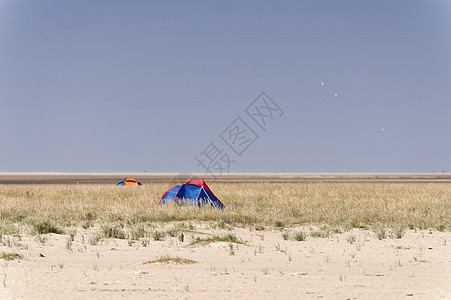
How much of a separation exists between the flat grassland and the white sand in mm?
18

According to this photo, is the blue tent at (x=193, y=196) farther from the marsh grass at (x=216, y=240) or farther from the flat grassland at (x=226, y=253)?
the marsh grass at (x=216, y=240)

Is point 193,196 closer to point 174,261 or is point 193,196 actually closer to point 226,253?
point 226,253

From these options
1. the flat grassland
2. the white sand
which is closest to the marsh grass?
the flat grassland

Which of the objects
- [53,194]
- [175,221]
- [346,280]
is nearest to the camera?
[346,280]

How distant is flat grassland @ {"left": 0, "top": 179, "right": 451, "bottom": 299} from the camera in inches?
309

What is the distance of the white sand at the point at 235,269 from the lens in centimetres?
762

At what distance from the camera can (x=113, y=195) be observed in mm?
26109

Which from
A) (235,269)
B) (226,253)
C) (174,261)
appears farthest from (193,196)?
(235,269)

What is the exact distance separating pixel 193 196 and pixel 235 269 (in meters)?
11.6

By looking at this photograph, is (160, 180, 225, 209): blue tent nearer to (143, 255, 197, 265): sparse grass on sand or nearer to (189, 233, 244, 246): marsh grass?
A: (189, 233, 244, 246): marsh grass

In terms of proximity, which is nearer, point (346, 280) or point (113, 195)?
point (346, 280)

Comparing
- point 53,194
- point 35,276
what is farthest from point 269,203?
point 35,276

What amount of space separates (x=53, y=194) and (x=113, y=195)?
4.63m

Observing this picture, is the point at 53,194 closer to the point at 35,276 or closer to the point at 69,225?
the point at 69,225
